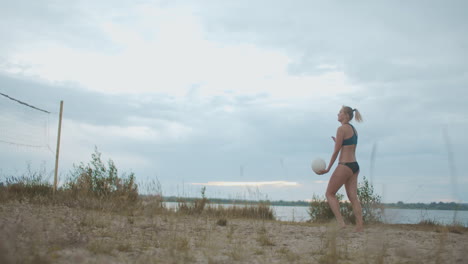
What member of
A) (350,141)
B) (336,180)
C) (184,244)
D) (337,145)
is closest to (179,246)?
(184,244)

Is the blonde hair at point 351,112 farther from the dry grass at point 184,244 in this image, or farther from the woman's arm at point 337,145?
the dry grass at point 184,244

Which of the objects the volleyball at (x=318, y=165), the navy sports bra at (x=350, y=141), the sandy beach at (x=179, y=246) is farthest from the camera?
the volleyball at (x=318, y=165)

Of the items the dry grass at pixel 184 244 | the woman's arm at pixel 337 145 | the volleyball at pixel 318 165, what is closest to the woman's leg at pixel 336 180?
the woman's arm at pixel 337 145

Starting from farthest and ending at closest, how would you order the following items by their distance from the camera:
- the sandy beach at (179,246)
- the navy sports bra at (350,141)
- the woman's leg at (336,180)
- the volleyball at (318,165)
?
the volleyball at (318,165), the navy sports bra at (350,141), the woman's leg at (336,180), the sandy beach at (179,246)

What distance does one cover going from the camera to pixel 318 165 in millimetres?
7285

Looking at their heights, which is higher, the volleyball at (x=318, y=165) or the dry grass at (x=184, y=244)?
the volleyball at (x=318, y=165)

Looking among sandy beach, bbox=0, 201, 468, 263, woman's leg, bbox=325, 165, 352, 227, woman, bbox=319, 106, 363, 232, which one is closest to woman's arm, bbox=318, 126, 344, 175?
woman, bbox=319, 106, 363, 232

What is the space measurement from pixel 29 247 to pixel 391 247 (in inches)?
200

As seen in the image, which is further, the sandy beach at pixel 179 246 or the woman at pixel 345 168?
the woman at pixel 345 168

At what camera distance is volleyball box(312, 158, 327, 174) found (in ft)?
23.8

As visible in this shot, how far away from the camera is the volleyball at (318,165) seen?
23.8ft

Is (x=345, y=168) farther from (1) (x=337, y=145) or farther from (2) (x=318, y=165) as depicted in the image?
(2) (x=318, y=165)

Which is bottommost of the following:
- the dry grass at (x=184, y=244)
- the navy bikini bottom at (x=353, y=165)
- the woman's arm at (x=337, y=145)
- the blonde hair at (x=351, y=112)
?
the dry grass at (x=184, y=244)

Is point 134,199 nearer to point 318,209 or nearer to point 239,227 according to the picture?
point 239,227
